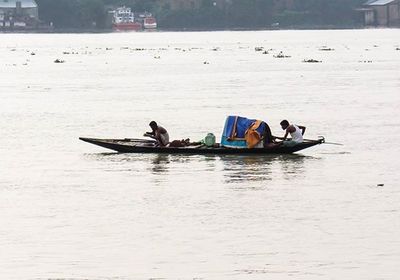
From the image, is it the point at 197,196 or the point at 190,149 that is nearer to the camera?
the point at 197,196

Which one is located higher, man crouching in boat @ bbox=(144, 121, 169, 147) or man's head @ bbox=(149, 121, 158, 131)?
man's head @ bbox=(149, 121, 158, 131)

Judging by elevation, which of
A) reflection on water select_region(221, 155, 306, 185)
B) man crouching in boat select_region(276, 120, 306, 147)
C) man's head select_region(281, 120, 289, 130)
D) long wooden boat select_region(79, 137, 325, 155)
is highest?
man's head select_region(281, 120, 289, 130)

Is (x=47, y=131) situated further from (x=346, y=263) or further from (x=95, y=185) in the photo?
(x=346, y=263)

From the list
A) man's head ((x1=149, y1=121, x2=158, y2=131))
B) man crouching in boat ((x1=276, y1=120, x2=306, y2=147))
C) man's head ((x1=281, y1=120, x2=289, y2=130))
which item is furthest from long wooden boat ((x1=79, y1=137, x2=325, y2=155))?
man's head ((x1=281, y1=120, x2=289, y2=130))

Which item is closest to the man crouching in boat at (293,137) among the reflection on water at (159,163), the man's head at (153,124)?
the reflection on water at (159,163)

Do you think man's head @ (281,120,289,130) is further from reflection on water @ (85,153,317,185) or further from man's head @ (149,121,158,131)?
man's head @ (149,121,158,131)

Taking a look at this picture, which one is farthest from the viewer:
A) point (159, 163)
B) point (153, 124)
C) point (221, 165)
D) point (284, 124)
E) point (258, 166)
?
point (153, 124)

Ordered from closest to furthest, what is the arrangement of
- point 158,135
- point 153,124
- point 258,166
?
point 258,166 < point 153,124 < point 158,135

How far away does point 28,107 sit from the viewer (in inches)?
2103

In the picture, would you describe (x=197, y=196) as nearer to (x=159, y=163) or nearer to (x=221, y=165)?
(x=221, y=165)

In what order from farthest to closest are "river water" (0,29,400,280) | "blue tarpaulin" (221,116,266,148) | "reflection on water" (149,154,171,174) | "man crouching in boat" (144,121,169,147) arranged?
"man crouching in boat" (144,121,169,147) → "blue tarpaulin" (221,116,266,148) → "reflection on water" (149,154,171,174) → "river water" (0,29,400,280)

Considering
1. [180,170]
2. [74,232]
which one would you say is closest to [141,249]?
[74,232]

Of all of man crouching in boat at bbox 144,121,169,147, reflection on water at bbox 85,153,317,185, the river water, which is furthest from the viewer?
man crouching in boat at bbox 144,121,169,147

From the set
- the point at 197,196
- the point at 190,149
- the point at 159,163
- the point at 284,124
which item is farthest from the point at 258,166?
the point at 197,196
